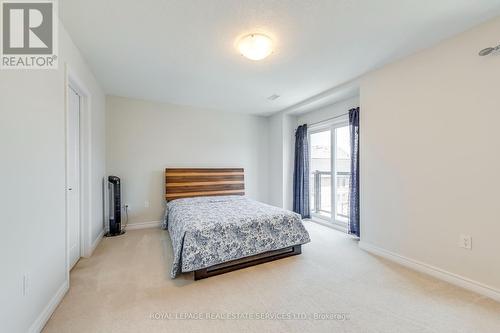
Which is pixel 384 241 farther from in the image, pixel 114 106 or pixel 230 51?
pixel 114 106

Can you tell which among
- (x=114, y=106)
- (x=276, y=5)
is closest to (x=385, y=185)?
(x=276, y=5)

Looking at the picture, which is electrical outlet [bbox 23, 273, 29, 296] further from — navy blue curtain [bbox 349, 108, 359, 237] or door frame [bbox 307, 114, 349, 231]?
door frame [bbox 307, 114, 349, 231]

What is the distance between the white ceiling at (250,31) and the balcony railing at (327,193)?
1.85m

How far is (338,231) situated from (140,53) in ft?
13.4

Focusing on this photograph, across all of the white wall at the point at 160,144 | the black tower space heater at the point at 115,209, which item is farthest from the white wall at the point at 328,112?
the black tower space heater at the point at 115,209

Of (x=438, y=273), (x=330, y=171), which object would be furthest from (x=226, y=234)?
(x=330, y=171)

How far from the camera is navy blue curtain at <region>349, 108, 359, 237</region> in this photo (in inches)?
133

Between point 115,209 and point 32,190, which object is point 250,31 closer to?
point 32,190

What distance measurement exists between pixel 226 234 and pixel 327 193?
2753 mm

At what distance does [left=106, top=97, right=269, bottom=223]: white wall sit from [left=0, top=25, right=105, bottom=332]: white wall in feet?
6.37

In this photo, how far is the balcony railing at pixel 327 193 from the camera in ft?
13.2

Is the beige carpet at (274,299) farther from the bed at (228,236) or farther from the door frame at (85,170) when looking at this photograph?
the door frame at (85,170)

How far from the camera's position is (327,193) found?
14.5ft

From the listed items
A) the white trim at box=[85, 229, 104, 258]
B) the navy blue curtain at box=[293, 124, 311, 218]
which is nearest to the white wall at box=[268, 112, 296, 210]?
the navy blue curtain at box=[293, 124, 311, 218]
